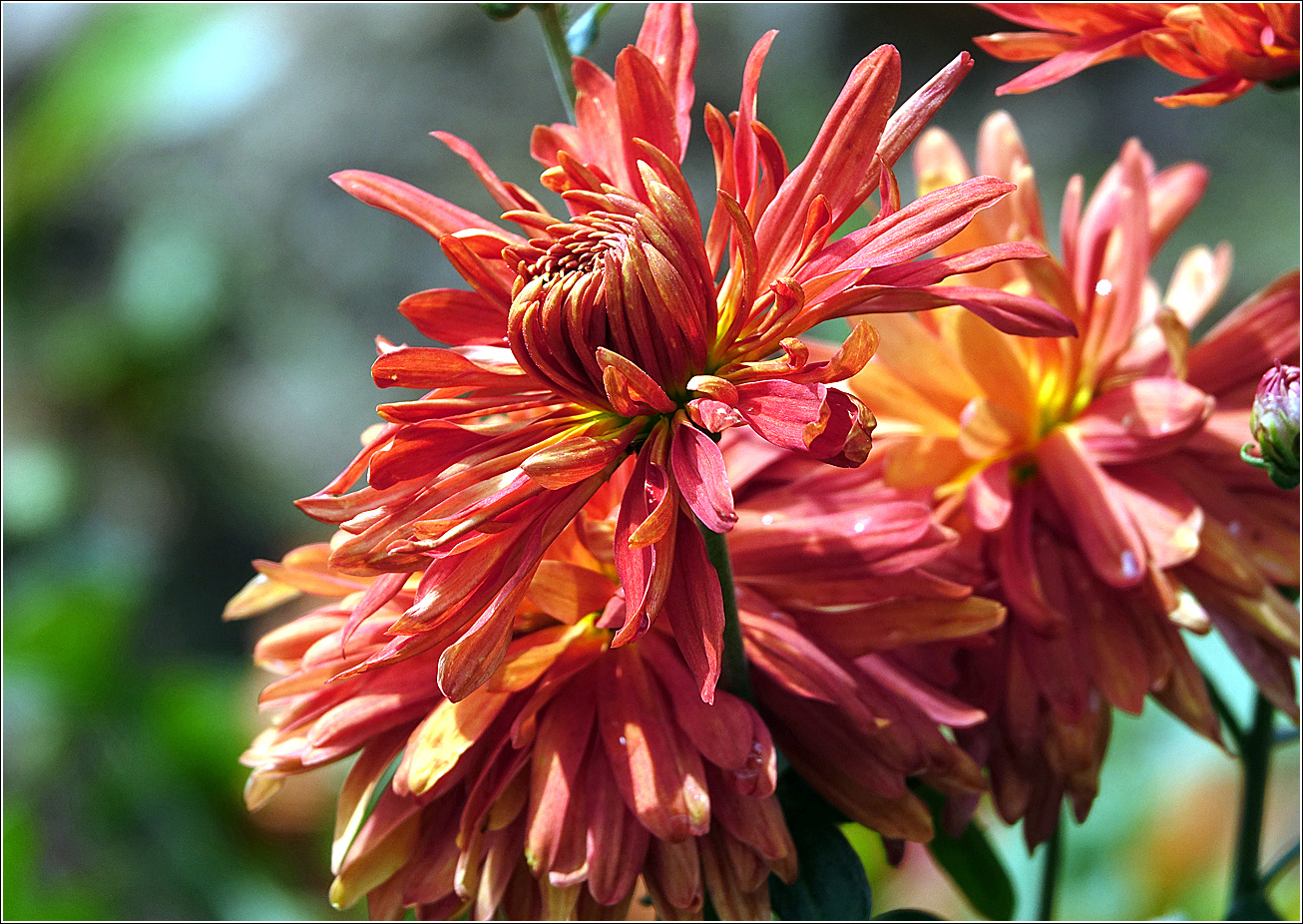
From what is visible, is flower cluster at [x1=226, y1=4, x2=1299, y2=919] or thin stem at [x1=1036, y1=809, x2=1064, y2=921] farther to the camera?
thin stem at [x1=1036, y1=809, x2=1064, y2=921]

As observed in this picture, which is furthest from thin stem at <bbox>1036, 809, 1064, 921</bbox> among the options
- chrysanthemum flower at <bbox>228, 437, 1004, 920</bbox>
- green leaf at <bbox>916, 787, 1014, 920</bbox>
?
chrysanthemum flower at <bbox>228, 437, 1004, 920</bbox>

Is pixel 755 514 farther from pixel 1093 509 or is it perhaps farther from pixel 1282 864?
pixel 1282 864

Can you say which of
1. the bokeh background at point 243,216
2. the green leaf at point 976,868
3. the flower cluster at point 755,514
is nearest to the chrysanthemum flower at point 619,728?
the flower cluster at point 755,514

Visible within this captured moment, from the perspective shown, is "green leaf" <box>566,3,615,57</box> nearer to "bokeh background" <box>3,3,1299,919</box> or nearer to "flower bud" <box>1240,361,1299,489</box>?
"flower bud" <box>1240,361,1299,489</box>

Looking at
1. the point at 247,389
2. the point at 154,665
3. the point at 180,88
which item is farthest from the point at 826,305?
the point at 247,389

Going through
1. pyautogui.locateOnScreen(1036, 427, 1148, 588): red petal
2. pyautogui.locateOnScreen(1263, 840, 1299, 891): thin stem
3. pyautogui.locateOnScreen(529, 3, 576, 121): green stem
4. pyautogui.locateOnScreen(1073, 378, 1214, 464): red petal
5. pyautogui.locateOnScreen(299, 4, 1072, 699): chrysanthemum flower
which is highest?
pyautogui.locateOnScreen(529, 3, 576, 121): green stem

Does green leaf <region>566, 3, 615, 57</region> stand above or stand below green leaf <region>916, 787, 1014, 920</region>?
above

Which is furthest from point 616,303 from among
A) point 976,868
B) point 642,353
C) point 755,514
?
point 976,868

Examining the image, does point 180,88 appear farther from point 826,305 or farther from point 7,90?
point 826,305
